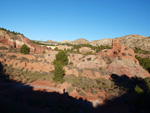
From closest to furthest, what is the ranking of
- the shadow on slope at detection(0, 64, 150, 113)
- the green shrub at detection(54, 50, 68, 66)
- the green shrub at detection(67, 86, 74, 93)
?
the shadow on slope at detection(0, 64, 150, 113) → the green shrub at detection(67, 86, 74, 93) → the green shrub at detection(54, 50, 68, 66)

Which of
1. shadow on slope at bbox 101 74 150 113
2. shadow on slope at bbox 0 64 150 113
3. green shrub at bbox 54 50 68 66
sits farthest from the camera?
green shrub at bbox 54 50 68 66

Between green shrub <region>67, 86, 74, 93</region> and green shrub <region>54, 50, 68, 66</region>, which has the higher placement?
green shrub <region>54, 50, 68, 66</region>

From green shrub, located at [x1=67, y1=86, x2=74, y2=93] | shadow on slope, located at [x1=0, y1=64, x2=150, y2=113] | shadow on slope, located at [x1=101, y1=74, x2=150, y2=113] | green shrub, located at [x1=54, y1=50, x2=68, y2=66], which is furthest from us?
green shrub, located at [x1=54, y1=50, x2=68, y2=66]

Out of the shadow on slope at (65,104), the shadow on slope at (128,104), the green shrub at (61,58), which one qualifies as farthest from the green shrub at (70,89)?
the green shrub at (61,58)

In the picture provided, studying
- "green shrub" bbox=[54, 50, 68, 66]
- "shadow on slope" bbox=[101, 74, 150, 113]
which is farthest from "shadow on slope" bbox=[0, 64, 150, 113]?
"green shrub" bbox=[54, 50, 68, 66]

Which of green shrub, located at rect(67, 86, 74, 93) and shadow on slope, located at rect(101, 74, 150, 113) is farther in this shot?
green shrub, located at rect(67, 86, 74, 93)

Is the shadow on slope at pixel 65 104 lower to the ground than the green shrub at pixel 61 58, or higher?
lower

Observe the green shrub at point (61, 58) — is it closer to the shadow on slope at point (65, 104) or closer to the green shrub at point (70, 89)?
the green shrub at point (70, 89)

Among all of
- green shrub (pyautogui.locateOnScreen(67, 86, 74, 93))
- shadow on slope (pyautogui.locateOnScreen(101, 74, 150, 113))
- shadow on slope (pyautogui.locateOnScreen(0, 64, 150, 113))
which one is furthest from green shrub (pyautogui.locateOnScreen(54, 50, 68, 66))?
shadow on slope (pyautogui.locateOnScreen(101, 74, 150, 113))

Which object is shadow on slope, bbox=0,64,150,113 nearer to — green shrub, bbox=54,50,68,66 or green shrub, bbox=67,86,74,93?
green shrub, bbox=67,86,74,93

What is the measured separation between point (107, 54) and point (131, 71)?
45.4 feet

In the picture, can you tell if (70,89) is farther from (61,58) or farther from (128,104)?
(61,58)

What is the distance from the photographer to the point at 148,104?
12781mm

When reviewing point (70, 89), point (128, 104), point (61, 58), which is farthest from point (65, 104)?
point (61, 58)
